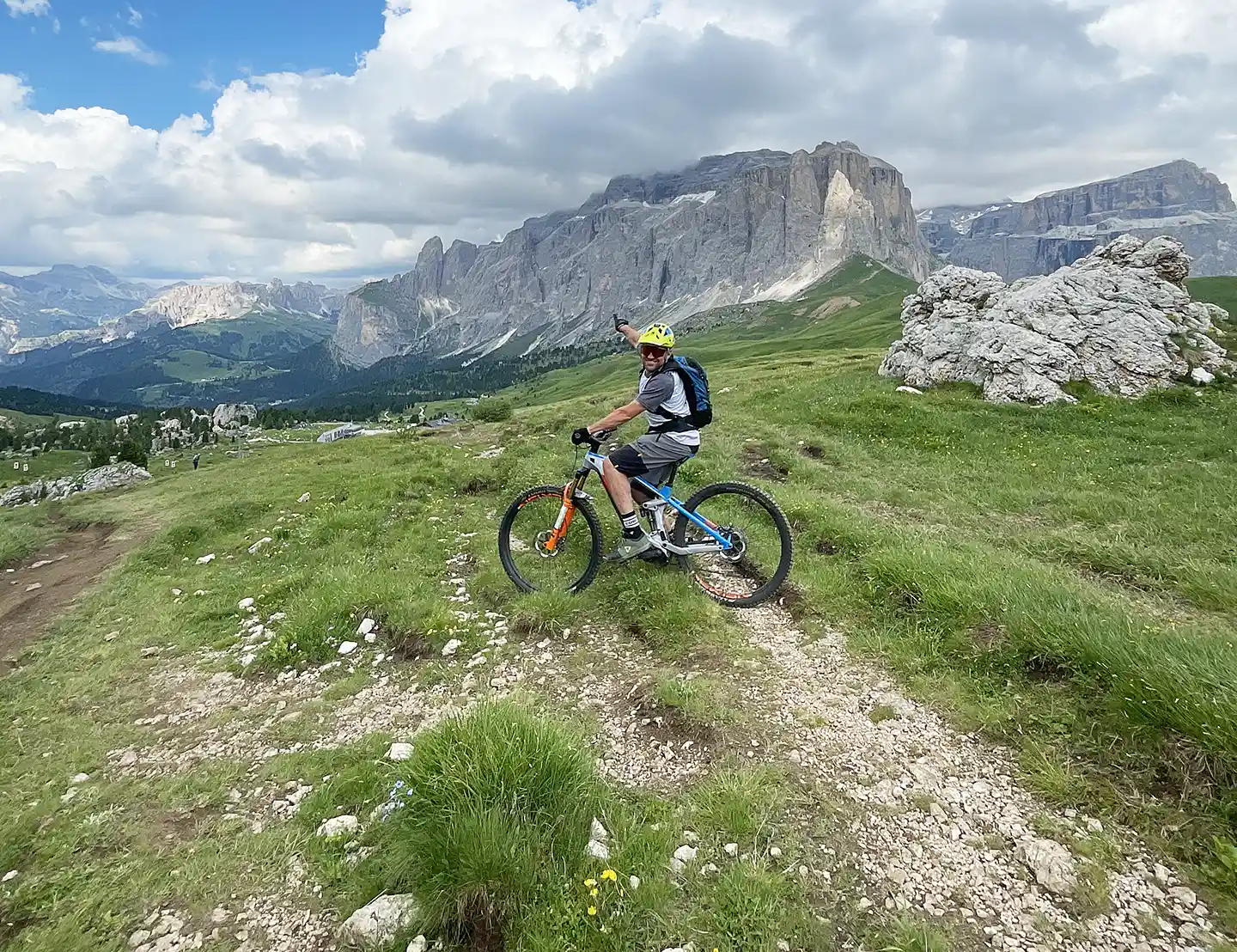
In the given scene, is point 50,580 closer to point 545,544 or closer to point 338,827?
point 545,544

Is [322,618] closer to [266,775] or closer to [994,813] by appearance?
[266,775]

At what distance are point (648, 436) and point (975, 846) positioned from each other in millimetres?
6853

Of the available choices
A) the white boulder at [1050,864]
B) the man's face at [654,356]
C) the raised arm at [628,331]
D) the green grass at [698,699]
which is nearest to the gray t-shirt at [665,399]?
the man's face at [654,356]

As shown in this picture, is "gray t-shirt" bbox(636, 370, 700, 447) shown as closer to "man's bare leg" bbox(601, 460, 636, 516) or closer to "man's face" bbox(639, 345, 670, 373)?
"man's face" bbox(639, 345, 670, 373)

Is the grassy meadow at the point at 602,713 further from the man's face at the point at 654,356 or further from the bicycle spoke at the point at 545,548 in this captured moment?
the man's face at the point at 654,356

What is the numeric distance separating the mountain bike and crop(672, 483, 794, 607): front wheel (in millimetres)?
14

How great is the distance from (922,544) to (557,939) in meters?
9.00

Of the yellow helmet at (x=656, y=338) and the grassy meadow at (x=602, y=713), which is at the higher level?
the yellow helmet at (x=656, y=338)

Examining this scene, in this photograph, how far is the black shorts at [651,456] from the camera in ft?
34.2

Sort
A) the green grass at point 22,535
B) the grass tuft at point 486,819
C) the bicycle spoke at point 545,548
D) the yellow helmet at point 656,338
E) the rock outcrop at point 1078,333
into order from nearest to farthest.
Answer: the grass tuft at point 486,819 → the yellow helmet at point 656,338 → the bicycle spoke at point 545,548 → the green grass at point 22,535 → the rock outcrop at point 1078,333

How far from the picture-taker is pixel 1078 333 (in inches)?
1219

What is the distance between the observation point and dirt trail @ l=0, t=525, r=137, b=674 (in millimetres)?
13578

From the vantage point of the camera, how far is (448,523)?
51.0 ft

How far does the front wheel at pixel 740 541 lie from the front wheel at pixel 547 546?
164 cm
